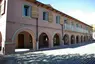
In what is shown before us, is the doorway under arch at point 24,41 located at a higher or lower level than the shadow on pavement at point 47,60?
higher

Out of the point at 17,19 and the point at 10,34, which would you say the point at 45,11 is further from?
the point at 10,34

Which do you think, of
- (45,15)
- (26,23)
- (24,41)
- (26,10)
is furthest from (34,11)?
(24,41)

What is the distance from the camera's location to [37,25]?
15.3 meters

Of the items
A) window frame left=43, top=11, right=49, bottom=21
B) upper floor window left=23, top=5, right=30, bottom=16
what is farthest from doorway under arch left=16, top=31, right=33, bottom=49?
upper floor window left=23, top=5, right=30, bottom=16

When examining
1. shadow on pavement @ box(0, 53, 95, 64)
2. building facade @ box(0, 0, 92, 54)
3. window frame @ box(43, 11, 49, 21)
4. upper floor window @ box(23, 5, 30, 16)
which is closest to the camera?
shadow on pavement @ box(0, 53, 95, 64)

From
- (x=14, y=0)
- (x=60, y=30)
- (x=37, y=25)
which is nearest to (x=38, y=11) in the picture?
(x=37, y=25)

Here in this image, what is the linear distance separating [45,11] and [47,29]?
116 inches

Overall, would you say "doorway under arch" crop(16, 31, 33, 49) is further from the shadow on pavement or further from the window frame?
the shadow on pavement

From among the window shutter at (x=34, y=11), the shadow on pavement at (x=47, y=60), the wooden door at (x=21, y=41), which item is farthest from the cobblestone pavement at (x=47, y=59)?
the wooden door at (x=21, y=41)

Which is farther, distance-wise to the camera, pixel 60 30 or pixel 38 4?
pixel 60 30

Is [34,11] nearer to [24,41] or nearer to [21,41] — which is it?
[24,41]

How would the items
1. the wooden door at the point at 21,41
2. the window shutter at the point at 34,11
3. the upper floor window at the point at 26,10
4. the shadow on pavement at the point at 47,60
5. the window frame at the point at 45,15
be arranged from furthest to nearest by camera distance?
the wooden door at the point at 21,41, the window frame at the point at 45,15, the window shutter at the point at 34,11, the upper floor window at the point at 26,10, the shadow on pavement at the point at 47,60

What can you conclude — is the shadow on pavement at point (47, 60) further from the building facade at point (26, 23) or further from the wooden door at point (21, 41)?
the wooden door at point (21, 41)

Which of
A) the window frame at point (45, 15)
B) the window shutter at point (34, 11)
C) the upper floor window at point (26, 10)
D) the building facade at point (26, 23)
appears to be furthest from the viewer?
the window frame at point (45, 15)
